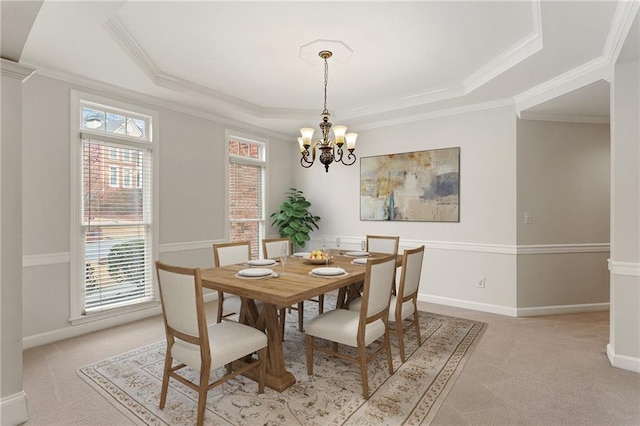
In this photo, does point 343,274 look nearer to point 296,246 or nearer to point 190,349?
point 190,349

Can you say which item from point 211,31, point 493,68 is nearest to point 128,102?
point 211,31

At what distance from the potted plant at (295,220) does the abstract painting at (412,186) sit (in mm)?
945

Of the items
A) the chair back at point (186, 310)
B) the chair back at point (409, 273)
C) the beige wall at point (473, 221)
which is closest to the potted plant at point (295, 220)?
the beige wall at point (473, 221)

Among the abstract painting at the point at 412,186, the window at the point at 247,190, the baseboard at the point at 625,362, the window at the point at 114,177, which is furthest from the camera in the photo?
the window at the point at 247,190

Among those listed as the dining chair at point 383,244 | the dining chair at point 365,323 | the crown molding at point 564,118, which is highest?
the crown molding at point 564,118

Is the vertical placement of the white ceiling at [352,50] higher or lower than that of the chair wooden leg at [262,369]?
higher

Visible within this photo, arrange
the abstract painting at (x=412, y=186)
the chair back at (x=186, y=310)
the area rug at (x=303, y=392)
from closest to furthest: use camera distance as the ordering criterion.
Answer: the chair back at (x=186, y=310), the area rug at (x=303, y=392), the abstract painting at (x=412, y=186)

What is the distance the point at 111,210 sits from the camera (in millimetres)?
3689

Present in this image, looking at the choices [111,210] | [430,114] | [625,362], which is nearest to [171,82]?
[111,210]

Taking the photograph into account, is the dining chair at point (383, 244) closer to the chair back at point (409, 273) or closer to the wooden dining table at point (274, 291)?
the chair back at point (409, 273)

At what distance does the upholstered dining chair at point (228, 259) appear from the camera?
122 inches

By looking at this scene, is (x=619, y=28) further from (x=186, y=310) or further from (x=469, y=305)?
(x=186, y=310)

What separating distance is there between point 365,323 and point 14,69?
8.70ft

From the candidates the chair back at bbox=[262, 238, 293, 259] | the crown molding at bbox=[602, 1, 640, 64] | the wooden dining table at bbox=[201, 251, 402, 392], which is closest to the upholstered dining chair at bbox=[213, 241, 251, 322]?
the chair back at bbox=[262, 238, 293, 259]
